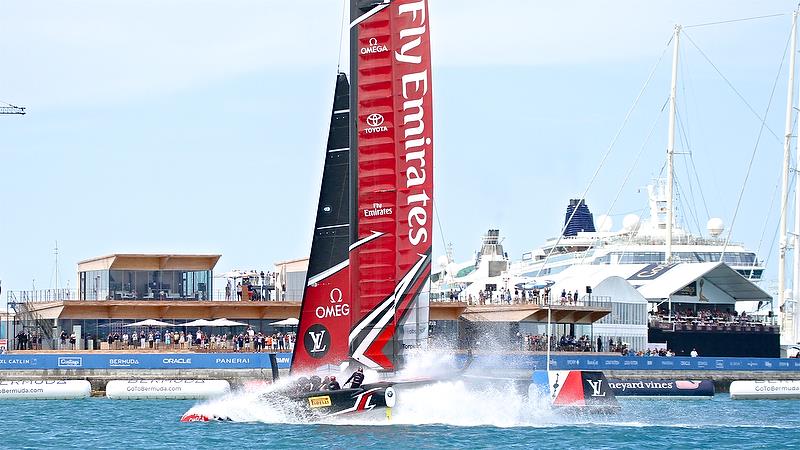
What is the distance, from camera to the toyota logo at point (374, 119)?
3772 centimetres

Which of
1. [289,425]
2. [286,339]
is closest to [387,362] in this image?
[289,425]

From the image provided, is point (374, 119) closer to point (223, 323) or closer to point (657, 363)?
point (223, 323)

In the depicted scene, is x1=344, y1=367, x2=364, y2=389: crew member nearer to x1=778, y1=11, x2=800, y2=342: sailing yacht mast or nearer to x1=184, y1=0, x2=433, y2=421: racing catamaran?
x1=184, y1=0, x2=433, y2=421: racing catamaran

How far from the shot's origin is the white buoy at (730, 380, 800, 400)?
63.4 metres

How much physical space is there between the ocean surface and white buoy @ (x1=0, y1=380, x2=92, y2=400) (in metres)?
10.3

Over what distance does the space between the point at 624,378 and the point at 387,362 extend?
29.5 metres

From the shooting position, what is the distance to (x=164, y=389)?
56.6 meters

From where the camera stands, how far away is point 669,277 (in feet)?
292

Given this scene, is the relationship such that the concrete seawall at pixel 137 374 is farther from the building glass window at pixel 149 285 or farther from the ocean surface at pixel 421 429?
the ocean surface at pixel 421 429

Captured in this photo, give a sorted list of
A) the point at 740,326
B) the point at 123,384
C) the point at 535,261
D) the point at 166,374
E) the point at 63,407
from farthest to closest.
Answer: the point at 535,261
the point at 740,326
the point at 166,374
the point at 123,384
the point at 63,407

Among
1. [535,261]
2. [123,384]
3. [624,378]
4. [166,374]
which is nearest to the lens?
[123,384]

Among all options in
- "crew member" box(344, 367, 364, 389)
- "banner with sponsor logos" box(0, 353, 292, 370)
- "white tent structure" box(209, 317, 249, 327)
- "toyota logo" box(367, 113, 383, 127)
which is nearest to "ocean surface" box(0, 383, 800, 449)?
"crew member" box(344, 367, 364, 389)

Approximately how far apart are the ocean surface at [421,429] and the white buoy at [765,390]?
1764 cm

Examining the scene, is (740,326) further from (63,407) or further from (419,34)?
(419,34)
